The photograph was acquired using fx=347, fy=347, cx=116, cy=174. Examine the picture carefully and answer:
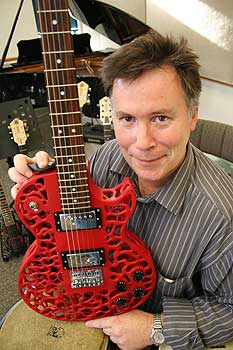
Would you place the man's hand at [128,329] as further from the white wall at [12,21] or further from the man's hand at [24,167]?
the white wall at [12,21]

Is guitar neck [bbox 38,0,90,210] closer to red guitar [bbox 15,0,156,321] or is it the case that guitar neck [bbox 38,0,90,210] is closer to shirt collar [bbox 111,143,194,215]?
red guitar [bbox 15,0,156,321]

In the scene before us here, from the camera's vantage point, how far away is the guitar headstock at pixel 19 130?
1.93 metres

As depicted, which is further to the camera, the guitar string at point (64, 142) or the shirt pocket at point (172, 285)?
the shirt pocket at point (172, 285)

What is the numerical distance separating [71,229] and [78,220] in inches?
1.2

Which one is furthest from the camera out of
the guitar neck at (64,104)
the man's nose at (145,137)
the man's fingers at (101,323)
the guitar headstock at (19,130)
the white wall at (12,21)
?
the white wall at (12,21)

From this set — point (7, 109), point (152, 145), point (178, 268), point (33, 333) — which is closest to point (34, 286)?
point (33, 333)

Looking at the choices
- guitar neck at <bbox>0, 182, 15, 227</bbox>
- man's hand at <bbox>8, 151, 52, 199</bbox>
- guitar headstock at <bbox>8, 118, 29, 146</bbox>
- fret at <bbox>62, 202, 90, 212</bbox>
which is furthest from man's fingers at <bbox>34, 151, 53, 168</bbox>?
guitar neck at <bbox>0, 182, 15, 227</bbox>

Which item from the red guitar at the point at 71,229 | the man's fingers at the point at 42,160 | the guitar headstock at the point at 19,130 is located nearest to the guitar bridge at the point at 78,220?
the red guitar at the point at 71,229

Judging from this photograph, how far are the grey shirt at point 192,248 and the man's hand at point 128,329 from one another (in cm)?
6

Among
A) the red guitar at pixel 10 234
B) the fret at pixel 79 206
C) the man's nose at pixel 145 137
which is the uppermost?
the man's nose at pixel 145 137

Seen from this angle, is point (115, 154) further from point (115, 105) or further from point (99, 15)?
point (99, 15)

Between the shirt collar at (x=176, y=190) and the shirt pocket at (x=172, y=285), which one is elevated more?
the shirt collar at (x=176, y=190)

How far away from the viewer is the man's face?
793 millimetres

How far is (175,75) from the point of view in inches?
31.9
